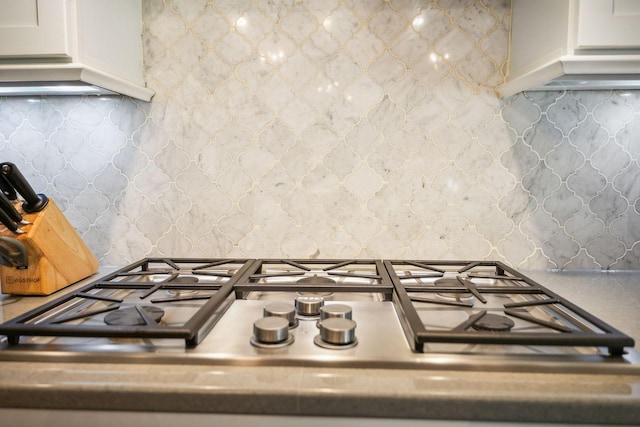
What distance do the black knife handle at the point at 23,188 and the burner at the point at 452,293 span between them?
1.01 metres

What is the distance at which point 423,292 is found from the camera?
1.01 metres

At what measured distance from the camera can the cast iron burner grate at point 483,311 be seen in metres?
0.70

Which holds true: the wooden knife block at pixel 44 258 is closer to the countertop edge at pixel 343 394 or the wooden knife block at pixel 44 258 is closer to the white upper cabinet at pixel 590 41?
the countertop edge at pixel 343 394

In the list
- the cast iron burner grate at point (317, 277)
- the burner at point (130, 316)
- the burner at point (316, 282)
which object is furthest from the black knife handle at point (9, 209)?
the burner at point (316, 282)

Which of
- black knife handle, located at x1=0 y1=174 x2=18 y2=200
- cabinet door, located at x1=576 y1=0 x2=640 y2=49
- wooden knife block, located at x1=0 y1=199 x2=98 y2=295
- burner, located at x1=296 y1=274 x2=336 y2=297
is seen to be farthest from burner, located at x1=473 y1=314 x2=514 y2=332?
black knife handle, located at x1=0 y1=174 x2=18 y2=200

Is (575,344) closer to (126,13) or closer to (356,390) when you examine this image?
(356,390)

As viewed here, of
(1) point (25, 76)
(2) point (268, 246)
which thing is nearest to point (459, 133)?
(2) point (268, 246)

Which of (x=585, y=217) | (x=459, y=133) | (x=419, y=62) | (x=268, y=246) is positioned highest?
(x=419, y=62)

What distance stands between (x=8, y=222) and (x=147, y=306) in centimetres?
39

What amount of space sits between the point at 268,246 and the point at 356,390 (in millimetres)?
729

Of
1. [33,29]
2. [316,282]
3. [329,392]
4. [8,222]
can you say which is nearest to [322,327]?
[329,392]

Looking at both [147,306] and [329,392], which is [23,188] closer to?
[147,306]

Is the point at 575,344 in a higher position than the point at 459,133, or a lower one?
lower

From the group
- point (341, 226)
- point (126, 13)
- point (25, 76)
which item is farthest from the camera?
point (341, 226)
